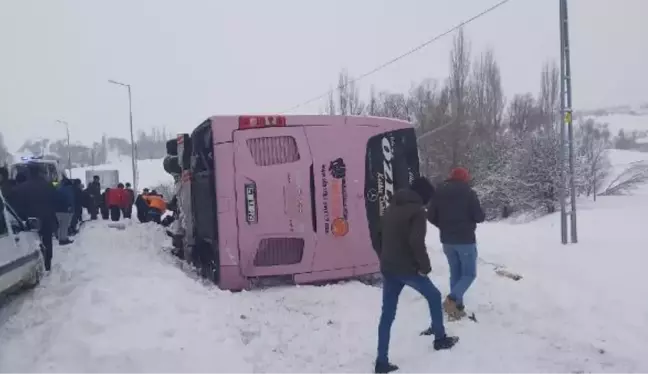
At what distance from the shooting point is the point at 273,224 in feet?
27.0

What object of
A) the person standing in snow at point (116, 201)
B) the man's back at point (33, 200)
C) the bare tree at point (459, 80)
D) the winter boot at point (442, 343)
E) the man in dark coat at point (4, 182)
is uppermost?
the bare tree at point (459, 80)

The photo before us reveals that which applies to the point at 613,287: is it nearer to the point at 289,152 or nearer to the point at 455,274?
the point at 455,274

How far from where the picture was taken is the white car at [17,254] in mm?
7129

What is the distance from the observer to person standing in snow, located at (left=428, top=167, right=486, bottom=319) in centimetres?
693

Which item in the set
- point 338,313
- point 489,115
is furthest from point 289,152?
point 489,115

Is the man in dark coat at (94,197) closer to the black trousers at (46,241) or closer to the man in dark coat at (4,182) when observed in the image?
the man in dark coat at (4,182)

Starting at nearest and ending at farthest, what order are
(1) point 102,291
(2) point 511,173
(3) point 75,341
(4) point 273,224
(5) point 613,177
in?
(3) point 75,341 < (1) point 102,291 < (4) point 273,224 < (2) point 511,173 < (5) point 613,177

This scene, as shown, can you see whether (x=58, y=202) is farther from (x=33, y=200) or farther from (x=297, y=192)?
(x=297, y=192)

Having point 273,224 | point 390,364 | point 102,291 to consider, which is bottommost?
point 390,364

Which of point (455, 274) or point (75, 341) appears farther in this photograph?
point (455, 274)

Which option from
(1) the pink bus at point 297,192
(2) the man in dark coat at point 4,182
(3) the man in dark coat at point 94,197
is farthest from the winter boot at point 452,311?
(3) the man in dark coat at point 94,197

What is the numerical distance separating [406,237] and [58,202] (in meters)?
9.74

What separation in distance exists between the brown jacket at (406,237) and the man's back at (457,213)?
1.33 m

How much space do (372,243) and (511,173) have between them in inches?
1094
